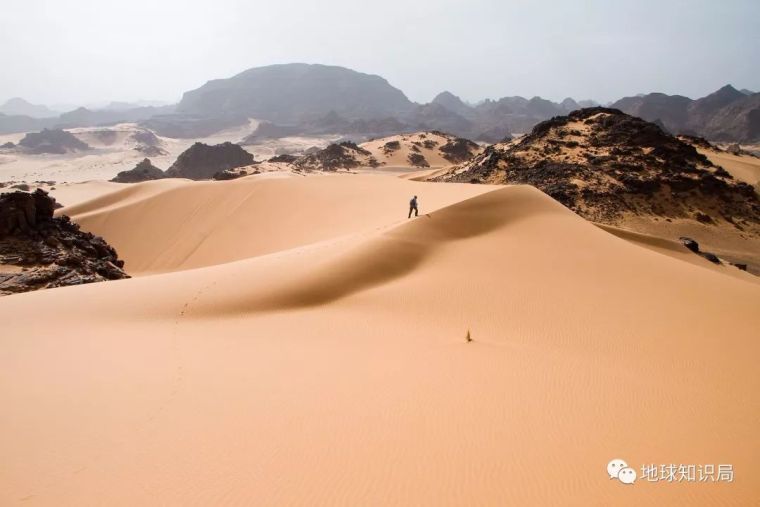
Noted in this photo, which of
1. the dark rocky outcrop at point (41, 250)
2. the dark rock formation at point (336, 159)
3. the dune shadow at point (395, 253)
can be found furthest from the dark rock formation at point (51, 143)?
the dune shadow at point (395, 253)

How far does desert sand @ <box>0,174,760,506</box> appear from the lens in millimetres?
3545

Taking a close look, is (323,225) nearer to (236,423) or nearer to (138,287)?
(138,287)

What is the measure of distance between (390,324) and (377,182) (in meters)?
17.6

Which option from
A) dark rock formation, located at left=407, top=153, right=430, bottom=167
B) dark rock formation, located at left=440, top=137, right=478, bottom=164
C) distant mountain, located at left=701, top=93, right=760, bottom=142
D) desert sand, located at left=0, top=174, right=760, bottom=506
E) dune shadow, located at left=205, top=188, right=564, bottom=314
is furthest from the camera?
distant mountain, located at left=701, top=93, right=760, bottom=142

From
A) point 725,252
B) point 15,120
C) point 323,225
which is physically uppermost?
point 15,120

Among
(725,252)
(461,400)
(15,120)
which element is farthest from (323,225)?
(15,120)

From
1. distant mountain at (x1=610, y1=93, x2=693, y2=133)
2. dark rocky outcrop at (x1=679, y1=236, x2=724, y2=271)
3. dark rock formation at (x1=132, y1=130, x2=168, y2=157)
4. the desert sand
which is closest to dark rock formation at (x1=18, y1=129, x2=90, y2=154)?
dark rock formation at (x1=132, y1=130, x2=168, y2=157)

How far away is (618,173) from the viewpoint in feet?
90.7

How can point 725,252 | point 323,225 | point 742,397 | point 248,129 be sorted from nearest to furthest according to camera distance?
1. point 742,397
2. point 323,225
3. point 725,252
4. point 248,129

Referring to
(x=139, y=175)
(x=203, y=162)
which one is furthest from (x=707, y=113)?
(x=139, y=175)

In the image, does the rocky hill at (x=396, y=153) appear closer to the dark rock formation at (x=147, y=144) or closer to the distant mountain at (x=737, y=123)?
the dark rock formation at (x=147, y=144)

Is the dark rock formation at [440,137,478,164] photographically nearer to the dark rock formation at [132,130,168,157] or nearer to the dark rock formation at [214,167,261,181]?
the dark rock formation at [214,167,261,181]

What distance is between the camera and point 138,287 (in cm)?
882

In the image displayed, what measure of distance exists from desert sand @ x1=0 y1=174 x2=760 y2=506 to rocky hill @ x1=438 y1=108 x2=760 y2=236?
16.1m
